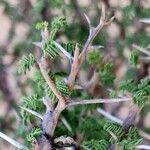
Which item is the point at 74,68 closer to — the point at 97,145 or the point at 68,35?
the point at 97,145

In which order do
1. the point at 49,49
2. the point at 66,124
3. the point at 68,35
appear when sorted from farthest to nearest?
the point at 68,35 → the point at 66,124 → the point at 49,49

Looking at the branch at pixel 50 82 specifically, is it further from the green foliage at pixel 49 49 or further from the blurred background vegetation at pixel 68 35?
the blurred background vegetation at pixel 68 35

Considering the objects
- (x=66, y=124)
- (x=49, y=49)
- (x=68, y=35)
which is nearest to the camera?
(x=49, y=49)

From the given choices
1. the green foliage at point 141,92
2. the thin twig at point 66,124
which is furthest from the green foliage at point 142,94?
the thin twig at point 66,124

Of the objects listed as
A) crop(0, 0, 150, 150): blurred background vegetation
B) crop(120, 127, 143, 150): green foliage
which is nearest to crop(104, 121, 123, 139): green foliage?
crop(120, 127, 143, 150): green foliage

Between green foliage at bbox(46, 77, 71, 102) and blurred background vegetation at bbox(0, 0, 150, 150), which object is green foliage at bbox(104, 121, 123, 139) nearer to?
green foliage at bbox(46, 77, 71, 102)

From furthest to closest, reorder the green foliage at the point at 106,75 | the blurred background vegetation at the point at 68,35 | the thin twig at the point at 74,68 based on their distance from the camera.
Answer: the blurred background vegetation at the point at 68,35, the green foliage at the point at 106,75, the thin twig at the point at 74,68

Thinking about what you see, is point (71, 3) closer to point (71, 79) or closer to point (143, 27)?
point (143, 27)

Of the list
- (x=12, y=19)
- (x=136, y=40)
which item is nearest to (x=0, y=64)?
(x=12, y=19)

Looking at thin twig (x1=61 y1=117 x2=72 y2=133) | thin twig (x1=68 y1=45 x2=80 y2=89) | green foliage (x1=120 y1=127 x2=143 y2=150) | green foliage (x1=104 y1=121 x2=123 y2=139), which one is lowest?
thin twig (x1=61 y1=117 x2=72 y2=133)

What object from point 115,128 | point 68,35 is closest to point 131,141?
point 115,128

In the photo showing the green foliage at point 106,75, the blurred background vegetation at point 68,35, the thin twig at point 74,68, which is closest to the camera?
the thin twig at point 74,68
